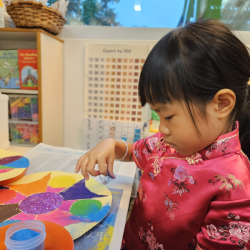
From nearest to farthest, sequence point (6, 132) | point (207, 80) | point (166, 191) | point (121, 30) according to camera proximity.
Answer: point (207, 80) → point (166, 191) → point (6, 132) → point (121, 30)

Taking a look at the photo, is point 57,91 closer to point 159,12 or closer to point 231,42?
point 159,12

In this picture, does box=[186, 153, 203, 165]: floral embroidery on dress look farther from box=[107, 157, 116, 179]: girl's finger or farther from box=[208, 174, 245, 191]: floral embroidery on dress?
box=[107, 157, 116, 179]: girl's finger

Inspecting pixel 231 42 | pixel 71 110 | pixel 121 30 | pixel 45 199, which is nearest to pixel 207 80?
pixel 231 42

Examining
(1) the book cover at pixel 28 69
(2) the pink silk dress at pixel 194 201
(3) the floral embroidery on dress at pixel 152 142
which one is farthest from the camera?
(1) the book cover at pixel 28 69

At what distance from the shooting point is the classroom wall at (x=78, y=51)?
1.12 meters

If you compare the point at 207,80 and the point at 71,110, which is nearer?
the point at 207,80

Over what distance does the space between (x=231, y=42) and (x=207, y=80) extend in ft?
0.31

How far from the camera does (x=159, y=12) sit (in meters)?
1.16

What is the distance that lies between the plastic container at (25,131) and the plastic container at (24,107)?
32 millimetres

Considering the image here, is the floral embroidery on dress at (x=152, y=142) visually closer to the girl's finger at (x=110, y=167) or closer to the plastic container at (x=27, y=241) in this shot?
the girl's finger at (x=110, y=167)

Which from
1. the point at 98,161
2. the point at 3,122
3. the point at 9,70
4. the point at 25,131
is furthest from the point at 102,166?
the point at 9,70

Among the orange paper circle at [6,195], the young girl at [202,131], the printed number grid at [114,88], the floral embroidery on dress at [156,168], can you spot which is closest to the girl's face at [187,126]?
the young girl at [202,131]

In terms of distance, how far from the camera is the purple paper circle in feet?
1.47

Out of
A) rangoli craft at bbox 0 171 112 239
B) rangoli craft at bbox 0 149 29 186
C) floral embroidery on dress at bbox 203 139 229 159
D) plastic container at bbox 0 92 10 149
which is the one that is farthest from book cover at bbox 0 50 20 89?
floral embroidery on dress at bbox 203 139 229 159
